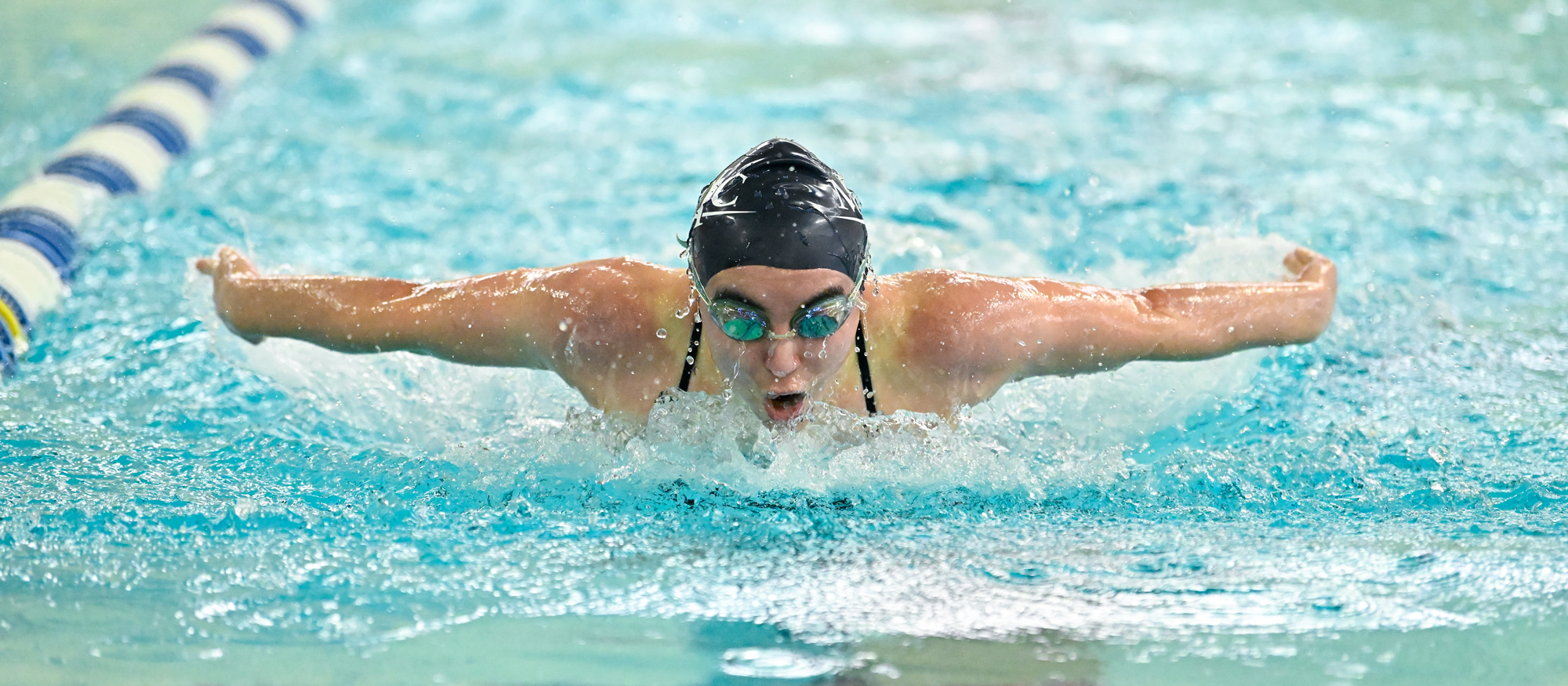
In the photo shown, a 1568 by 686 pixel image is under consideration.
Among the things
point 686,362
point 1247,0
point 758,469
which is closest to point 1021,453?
point 758,469

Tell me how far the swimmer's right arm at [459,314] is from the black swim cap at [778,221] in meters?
0.31

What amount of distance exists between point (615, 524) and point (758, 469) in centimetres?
33

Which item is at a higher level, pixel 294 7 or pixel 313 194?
pixel 294 7

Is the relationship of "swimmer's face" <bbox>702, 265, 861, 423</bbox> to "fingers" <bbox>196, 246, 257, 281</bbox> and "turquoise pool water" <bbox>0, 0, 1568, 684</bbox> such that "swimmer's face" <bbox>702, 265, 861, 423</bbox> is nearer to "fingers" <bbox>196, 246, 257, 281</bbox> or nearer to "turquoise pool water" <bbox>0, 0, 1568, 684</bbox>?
"turquoise pool water" <bbox>0, 0, 1568, 684</bbox>

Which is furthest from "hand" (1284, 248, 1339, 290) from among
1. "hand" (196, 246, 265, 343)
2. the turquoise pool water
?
"hand" (196, 246, 265, 343)

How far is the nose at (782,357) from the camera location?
252 centimetres

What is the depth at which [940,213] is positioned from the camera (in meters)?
4.68

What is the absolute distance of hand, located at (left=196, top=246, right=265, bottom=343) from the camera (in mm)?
3045

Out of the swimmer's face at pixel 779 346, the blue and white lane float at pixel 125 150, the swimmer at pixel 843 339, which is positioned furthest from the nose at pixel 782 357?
the blue and white lane float at pixel 125 150

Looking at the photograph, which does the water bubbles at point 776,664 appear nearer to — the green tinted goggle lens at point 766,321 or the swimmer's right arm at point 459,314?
the green tinted goggle lens at point 766,321

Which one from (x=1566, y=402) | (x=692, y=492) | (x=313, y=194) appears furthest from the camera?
(x=313, y=194)

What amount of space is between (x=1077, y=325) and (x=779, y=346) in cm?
71

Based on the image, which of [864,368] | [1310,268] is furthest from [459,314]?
[1310,268]

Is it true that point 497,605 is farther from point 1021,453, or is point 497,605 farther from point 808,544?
point 1021,453
